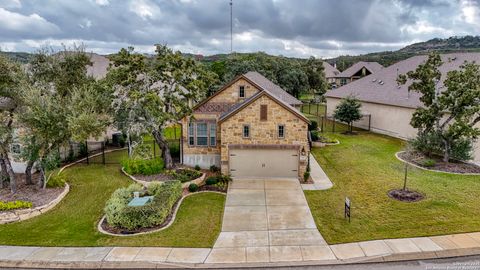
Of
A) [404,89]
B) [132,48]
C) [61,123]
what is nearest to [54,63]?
[132,48]

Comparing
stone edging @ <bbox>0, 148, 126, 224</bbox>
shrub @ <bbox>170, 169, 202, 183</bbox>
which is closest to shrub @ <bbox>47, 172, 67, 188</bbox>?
stone edging @ <bbox>0, 148, 126, 224</bbox>

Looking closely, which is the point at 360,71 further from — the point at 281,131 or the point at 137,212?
the point at 137,212

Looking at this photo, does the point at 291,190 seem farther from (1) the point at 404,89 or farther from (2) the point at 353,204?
(1) the point at 404,89

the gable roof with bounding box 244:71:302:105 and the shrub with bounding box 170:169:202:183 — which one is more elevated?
the gable roof with bounding box 244:71:302:105

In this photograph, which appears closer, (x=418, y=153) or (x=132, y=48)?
(x=132, y=48)

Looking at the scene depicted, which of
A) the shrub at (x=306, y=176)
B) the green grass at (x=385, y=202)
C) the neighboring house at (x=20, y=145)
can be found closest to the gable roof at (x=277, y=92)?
the green grass at (x=385, y=202)

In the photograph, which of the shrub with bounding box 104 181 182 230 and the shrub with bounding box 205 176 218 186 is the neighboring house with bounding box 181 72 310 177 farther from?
the shrub with bounding box 104 181 182 230
